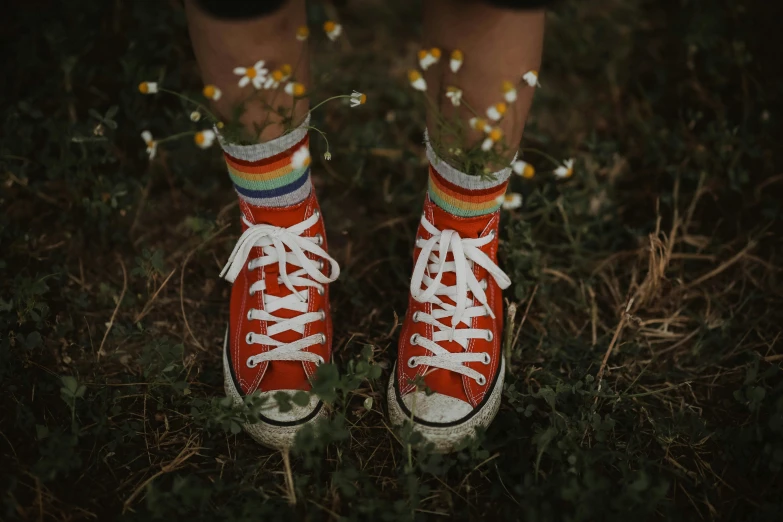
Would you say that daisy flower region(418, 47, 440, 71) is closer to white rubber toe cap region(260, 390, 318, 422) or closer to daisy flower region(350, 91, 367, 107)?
daisy flower region(350, 91, 367, 107)

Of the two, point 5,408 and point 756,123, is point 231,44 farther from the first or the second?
point 756,123

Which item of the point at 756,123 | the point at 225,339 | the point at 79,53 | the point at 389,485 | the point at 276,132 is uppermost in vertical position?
the point at 276,132

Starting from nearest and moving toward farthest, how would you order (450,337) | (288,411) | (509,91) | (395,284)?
(509,91) < (288,411) < (450,337) < (395,284)

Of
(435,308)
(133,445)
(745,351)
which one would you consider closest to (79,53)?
(133,445)

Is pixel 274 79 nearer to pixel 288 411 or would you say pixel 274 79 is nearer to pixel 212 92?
pixel 212 92

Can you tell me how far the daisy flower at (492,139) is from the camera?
1.09m

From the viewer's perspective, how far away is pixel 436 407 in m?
1.33

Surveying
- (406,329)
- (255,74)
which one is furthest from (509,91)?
(406,329)

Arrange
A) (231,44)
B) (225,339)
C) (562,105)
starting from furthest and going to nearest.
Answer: (562,105) < (225,339) < (231,44)

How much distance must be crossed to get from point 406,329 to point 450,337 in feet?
0.40

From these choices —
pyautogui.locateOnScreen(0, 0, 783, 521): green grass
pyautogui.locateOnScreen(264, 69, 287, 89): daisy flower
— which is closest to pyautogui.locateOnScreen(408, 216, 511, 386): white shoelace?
pyautogui.locateOnScreen(0, 0, 783, 521): green grass

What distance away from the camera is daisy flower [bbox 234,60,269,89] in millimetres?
1122

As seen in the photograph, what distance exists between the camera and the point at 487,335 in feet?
4.61

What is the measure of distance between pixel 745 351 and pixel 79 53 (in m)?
1.87
